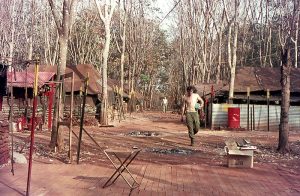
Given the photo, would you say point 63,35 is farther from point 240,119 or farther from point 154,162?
point 240,119

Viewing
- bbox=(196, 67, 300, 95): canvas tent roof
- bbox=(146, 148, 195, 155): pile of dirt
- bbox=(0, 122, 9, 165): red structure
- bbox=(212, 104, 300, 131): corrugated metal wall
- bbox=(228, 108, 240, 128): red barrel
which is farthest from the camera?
bbox=(196, 67, 300, 95): canvas tent roof

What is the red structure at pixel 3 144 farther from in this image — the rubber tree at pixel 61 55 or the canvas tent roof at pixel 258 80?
the canvas tent roof at pixel 258 80

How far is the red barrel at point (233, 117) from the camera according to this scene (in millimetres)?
19827

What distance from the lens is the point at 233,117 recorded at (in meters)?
19.9

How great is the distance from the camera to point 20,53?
132 ft

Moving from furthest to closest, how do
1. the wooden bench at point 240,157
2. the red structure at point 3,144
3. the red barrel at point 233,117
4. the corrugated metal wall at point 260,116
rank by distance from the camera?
the corrugated metal wall at point 260,116
the red barrel at point 233,117
the wooden bench at point 240,157
the red structure at point 3,144

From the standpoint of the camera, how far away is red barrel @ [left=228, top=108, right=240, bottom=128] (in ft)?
65.0

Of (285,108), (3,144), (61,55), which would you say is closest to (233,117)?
(285,108)

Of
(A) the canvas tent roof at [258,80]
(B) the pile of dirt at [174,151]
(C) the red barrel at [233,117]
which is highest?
(A) the canvas tent roof at [258,80]

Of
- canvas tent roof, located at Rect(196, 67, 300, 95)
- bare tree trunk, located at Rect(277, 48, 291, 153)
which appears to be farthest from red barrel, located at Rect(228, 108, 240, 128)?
bare tree trunk, located at Rect(277, 48, 291, 153)

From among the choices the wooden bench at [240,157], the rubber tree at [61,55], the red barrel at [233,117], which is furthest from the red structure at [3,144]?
the red barrel at [233,117]

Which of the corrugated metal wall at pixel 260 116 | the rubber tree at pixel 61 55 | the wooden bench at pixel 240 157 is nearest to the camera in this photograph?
the wooden bench at pixel 240 157

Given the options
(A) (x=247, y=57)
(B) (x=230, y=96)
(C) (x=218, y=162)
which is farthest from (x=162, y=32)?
(C) (x=218, y=162)

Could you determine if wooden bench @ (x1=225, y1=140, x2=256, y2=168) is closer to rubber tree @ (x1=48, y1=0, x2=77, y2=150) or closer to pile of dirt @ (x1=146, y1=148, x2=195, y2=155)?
pile of dirt @ (x1=146, y1=148, x2=195, y2=155)
